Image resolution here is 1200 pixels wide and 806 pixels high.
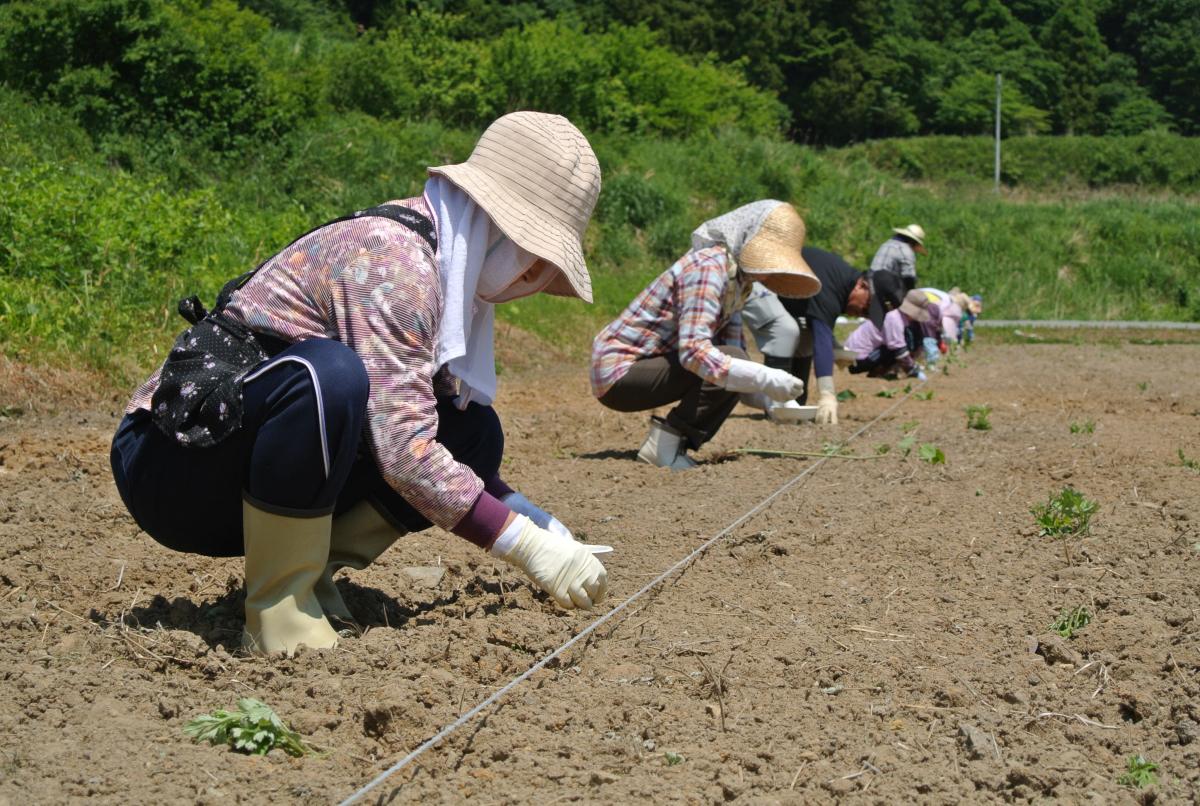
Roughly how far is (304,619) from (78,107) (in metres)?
11.0

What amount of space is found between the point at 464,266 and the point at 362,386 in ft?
1.13

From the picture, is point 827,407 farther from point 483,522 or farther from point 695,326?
point 483,522

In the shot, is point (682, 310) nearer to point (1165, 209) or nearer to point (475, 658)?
point (475, 658)

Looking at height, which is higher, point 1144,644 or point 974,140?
point 1144,644

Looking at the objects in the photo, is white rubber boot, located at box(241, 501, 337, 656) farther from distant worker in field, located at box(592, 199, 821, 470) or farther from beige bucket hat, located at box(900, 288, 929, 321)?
beige bucket hat, located at box(900, 288, 929, 321)

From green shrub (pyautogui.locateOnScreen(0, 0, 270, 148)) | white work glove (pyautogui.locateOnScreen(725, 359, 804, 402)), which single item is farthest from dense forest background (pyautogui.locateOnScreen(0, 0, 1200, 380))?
white work glove (pyautogui.locateOnScreen(725, 359, 804, 402))

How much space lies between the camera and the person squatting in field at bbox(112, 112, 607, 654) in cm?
245

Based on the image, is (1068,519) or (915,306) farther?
(915,306)

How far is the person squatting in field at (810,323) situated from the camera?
7242mm

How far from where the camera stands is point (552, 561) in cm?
267

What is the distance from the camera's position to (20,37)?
40.1 feet

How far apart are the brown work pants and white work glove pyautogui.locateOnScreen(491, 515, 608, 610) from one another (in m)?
2.81

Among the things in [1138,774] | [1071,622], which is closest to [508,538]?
[1138,774]

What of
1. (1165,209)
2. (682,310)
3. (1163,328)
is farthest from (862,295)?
(1165,209)
